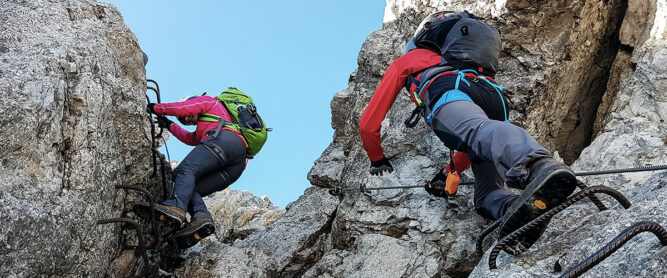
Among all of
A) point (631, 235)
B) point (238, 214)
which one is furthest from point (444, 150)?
point (238, 214)

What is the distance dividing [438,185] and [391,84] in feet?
7.01

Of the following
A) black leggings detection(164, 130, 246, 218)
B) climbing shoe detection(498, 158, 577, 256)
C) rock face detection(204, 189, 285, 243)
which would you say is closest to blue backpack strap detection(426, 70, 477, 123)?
climbing shoe detection(498, 158, 577, 256)

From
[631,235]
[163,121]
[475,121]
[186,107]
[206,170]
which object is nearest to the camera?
[631,235]

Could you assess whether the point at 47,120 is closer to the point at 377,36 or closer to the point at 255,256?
the point at 255,256

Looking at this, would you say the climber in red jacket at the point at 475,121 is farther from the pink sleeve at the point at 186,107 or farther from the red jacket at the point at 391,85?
the pink sleeve at the point at 186,107

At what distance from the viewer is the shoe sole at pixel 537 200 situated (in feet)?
14.3

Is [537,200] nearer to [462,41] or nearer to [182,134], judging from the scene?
[462,41]

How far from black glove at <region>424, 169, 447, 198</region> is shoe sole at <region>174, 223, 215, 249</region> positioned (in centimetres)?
346

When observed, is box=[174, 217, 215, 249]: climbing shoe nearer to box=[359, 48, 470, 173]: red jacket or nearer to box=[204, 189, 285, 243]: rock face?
box=[359, 48, 470, 173]: red jacket

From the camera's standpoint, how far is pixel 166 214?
7988mm

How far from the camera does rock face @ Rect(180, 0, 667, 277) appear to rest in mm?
8047

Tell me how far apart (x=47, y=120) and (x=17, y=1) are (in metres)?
2.84

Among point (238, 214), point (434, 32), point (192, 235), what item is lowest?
point (238, 214)

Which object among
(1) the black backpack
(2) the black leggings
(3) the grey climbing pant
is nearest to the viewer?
(3) the grey climbing pant
